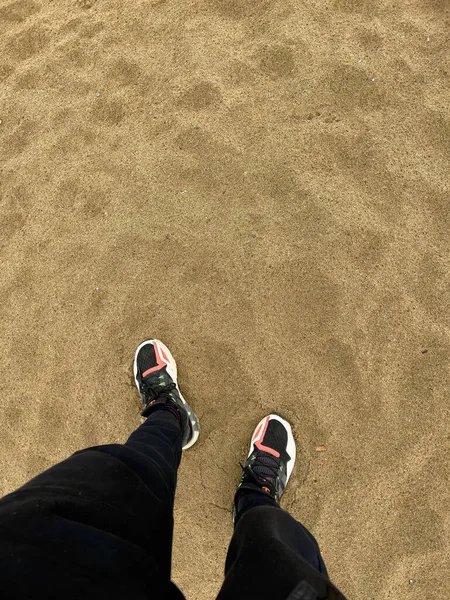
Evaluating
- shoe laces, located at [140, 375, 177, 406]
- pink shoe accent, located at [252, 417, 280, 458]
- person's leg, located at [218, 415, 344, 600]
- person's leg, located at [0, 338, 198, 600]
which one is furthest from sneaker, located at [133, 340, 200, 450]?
person's leg, located at [0, 338, 198, 600]

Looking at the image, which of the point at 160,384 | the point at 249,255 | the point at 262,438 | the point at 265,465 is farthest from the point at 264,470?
the point at 249,255

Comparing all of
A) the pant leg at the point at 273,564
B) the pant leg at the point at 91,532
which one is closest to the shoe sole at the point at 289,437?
the pant leg at the point at 273,564

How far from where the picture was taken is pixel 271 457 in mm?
1980

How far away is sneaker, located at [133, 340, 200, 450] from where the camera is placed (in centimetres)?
200

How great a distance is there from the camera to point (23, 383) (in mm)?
2133

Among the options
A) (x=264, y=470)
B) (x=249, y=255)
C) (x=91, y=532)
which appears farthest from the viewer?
(x=249, y=255)

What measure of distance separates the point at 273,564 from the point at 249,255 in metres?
1.37

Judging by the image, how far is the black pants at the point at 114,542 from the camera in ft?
3.00

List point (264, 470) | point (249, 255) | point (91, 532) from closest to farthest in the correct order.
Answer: point (91, 532) → point (264, 470) → point (249, 255)

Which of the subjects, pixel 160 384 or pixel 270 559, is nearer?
pixel 270 559

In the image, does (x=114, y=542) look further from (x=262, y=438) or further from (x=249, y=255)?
(x=249, y=255)

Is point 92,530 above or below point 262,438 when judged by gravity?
above

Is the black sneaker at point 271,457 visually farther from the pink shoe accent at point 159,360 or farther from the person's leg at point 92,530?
the person's leg at point 92,530

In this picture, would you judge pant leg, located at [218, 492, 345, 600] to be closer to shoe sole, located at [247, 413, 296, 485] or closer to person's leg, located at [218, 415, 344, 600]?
person's leg, located at [218, 415, 344, 600]
